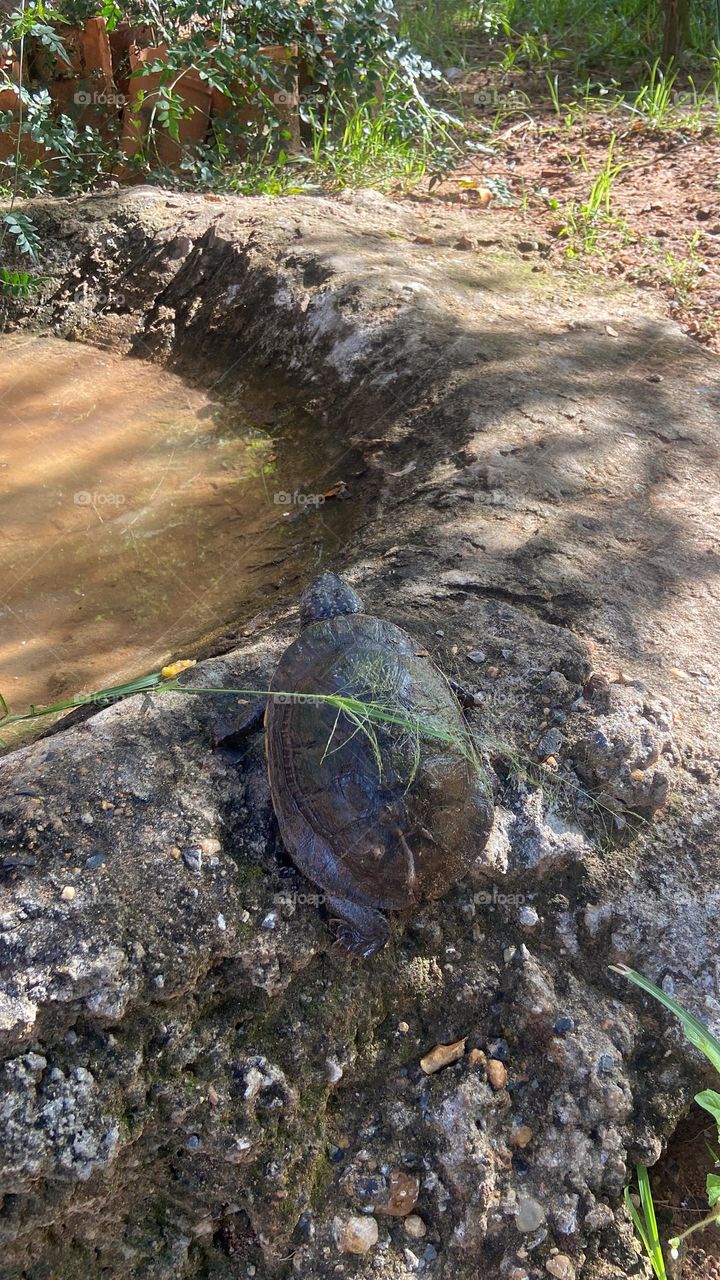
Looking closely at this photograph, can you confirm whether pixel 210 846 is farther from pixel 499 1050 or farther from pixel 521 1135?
pixel 521 1135

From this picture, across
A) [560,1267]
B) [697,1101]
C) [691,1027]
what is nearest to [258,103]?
[691,1027]

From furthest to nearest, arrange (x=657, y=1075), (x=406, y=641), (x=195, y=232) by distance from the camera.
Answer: (x=195, y=232)
(x=406, y=641)
(x=657, y=1075)

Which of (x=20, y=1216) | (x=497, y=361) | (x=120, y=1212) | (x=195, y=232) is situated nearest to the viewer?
(x=20, y=1216)

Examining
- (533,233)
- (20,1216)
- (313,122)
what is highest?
(313,122)

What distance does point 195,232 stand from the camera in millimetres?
5555

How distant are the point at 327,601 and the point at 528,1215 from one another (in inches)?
65.9

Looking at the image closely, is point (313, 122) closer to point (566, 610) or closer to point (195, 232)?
point (195, 232)

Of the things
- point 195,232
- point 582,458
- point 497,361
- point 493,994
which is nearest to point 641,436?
point 582,458

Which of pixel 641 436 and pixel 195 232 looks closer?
pixel 641 436

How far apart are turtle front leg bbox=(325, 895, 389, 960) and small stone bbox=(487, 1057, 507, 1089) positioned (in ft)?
1.29

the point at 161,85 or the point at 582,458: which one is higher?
the point at 161,85

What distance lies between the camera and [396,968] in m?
2.36

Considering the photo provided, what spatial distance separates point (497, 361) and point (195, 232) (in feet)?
7.27

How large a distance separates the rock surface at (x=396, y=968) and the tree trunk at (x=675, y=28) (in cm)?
578
